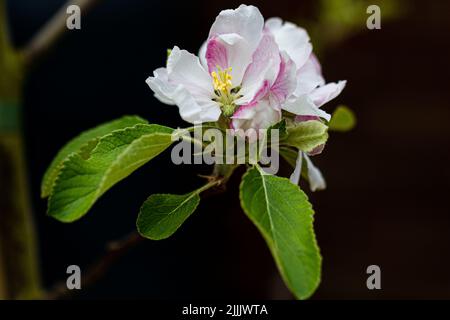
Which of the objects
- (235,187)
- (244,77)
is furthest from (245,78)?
(235,187)

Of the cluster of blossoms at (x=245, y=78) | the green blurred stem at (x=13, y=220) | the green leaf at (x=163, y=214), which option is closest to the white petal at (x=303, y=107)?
the cluster of blossoms at (x=245, y=78)

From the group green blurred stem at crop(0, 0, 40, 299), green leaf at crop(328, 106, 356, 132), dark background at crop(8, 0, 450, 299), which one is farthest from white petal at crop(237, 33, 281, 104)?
dark background at crop(8, 0, 450, 299)

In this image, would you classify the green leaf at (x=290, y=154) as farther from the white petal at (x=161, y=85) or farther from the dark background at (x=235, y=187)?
the dark background at (x=235, y=187)

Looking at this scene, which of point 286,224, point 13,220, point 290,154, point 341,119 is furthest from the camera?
point 13,220

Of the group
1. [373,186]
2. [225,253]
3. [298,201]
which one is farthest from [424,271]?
[298,201]

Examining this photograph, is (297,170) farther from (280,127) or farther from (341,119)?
(341,119)

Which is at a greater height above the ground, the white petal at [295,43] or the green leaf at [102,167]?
the white petal at [295,43]

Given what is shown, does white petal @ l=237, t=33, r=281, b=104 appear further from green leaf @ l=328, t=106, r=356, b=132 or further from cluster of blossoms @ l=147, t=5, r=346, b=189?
green leaf @ l=328, t=106, r=356, b=132
